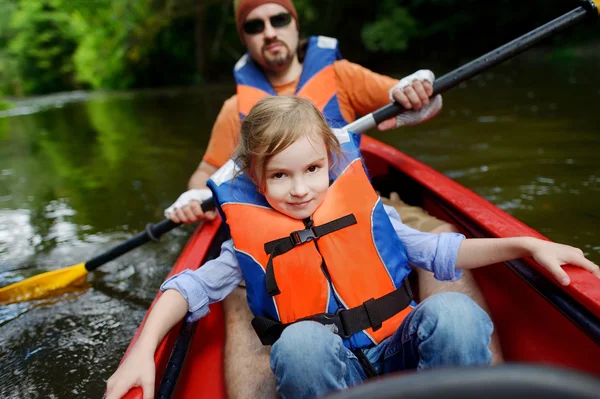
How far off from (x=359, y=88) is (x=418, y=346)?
1.35m

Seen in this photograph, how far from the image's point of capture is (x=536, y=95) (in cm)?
593

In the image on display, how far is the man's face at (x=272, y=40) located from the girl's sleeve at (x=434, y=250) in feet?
3.64

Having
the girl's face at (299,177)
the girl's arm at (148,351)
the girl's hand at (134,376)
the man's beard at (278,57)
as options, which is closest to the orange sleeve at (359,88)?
the man's beard at (278,57)

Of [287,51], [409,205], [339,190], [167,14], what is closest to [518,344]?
[339,190]

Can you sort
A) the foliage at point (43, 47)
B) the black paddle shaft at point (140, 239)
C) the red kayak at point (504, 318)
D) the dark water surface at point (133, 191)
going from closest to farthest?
the red kayak at point (504, 318)
the dark water surface at point (133, 191)
the black paddle shaft at point (140, 239)
the foliage at point (43, 47)

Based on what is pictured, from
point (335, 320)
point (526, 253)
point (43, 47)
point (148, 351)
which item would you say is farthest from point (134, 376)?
point (43, 47)

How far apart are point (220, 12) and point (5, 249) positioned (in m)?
14.5

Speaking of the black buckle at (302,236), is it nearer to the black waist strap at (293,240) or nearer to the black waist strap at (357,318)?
the black waist strap at (293,240)

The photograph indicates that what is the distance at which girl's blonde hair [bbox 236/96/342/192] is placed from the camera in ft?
3.55

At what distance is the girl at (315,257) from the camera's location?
1.03 metres

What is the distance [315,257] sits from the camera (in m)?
1.14

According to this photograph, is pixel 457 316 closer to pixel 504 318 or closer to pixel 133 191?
pixel 504 318

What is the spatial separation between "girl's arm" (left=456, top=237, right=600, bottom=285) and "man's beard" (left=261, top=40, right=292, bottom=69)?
50.1 inches

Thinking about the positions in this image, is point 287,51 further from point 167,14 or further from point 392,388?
point 167,14
